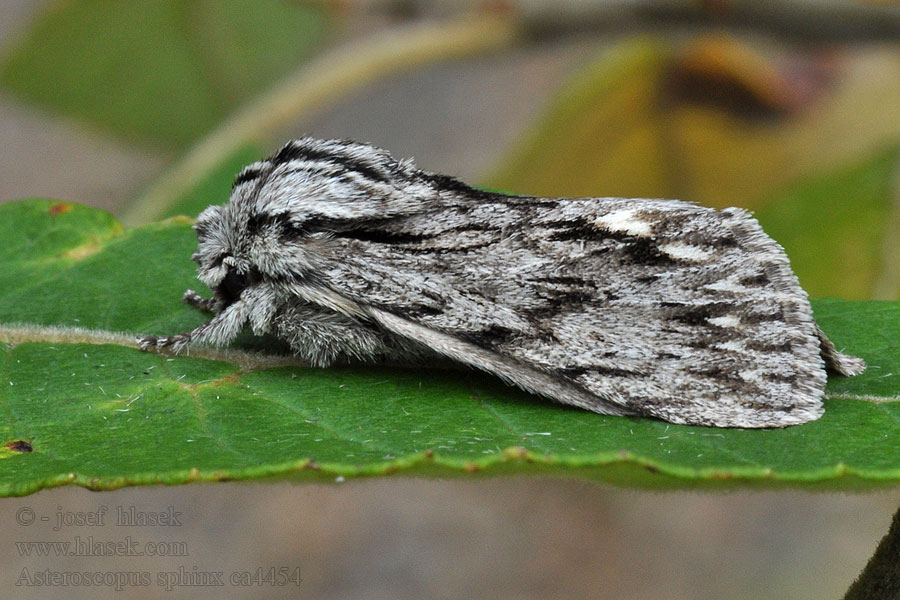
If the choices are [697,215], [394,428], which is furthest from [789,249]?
[394,428]

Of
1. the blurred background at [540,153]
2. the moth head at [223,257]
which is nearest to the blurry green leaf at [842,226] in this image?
the blurred background at [540,153]

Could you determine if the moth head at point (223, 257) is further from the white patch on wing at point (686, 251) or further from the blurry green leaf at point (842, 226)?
the blurry green leaf at point (842, 226)

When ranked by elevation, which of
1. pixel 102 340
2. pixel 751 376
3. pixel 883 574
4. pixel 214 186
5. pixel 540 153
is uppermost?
pixel 540 153

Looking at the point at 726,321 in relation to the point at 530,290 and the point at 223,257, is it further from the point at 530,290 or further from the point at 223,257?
the point at 223,257

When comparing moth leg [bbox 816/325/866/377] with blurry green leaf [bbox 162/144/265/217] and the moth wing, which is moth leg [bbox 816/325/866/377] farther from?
blurry green leaf [bbox 162/144/265/217]

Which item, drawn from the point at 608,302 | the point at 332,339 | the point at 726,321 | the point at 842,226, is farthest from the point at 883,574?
the point at 842,226

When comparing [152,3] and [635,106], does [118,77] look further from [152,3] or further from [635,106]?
[635,106]
